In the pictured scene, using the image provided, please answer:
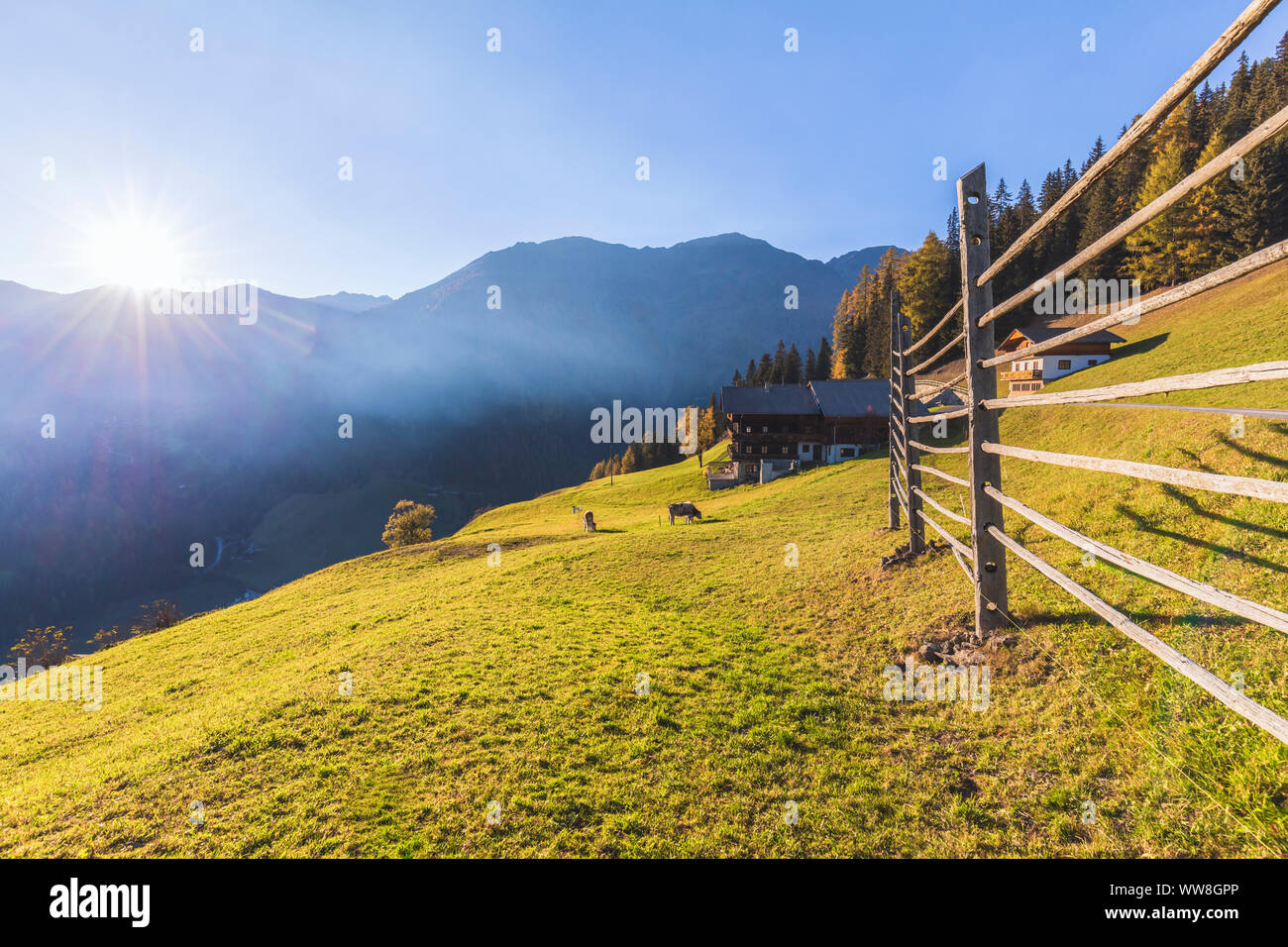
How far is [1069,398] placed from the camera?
4039 mm

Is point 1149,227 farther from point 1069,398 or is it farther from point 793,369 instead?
point 1069,398

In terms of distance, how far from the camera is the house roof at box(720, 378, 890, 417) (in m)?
43.4

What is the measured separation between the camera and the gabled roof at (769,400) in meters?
45.2

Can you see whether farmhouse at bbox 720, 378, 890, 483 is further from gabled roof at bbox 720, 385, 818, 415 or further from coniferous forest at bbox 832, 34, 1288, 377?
coniferous forest at bbox 832, 34, 1288, 377

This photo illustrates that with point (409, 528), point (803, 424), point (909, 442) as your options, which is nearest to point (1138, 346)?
point (803, 424)

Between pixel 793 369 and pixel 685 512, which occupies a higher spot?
pixel 793 369

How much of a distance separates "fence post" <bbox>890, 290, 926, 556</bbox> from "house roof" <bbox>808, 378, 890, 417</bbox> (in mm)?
33644

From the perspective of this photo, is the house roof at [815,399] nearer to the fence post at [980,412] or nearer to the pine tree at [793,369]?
the pine tree at [793,369]

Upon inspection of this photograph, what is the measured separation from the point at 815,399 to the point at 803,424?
2550 mm

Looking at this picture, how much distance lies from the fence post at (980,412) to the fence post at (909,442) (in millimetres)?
3340

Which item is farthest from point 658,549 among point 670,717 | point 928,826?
point 928,826

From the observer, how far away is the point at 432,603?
13133 millimetres

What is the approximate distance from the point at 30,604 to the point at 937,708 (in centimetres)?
24125
